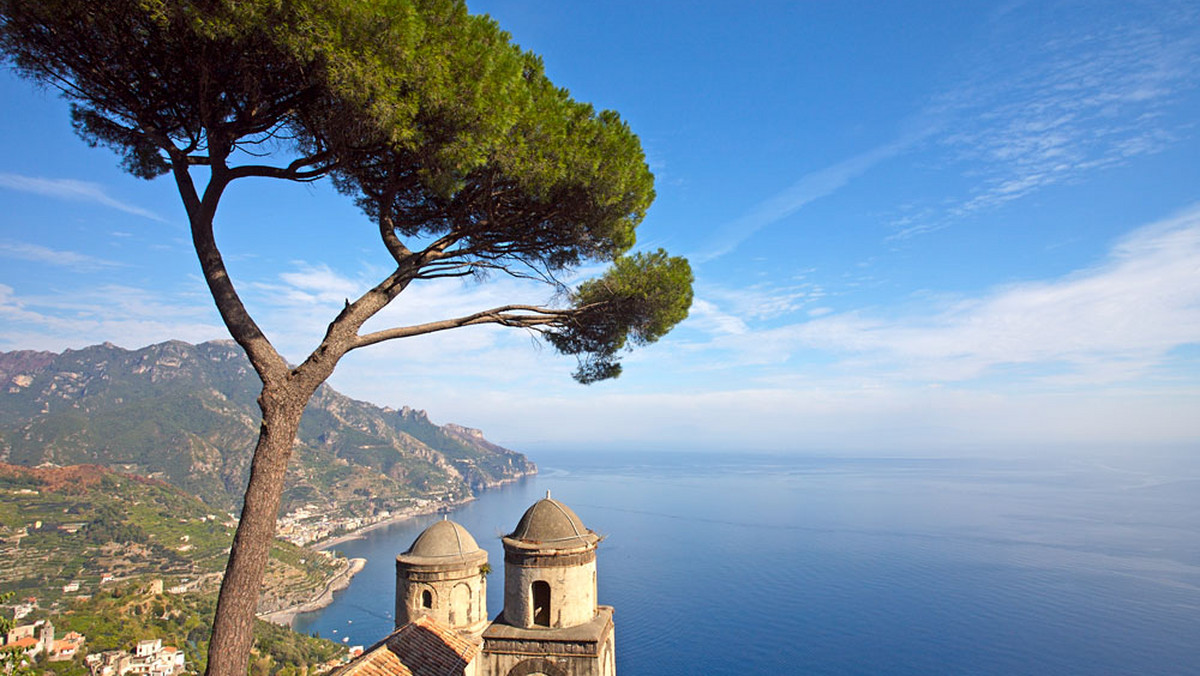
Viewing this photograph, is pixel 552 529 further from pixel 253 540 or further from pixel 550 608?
pixel 253 540

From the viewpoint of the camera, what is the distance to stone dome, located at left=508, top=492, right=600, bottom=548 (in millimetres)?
9258

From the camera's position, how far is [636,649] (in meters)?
43.5

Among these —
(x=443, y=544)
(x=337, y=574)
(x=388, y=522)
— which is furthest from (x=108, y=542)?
(x=443, y=544)

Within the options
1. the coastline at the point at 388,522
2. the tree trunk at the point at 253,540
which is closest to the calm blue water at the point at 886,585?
the coastline at the point at 388,522

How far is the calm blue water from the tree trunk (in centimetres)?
568

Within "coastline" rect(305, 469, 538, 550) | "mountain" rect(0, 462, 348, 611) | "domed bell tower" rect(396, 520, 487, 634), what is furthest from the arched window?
"coastline" rect(305, 469, 538, 550)

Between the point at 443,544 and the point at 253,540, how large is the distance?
282 inches

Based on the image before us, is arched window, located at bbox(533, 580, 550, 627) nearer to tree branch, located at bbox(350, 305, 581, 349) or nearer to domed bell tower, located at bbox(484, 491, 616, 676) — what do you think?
domed bell tower, located at bbox(484, 491, 616, 676)

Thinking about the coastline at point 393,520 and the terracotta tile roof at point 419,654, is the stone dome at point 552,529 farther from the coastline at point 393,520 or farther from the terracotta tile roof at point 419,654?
the coastline at point 393,520

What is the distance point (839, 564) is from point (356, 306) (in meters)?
67.6

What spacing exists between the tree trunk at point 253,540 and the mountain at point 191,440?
13439 centimetres

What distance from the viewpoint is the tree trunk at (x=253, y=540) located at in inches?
219

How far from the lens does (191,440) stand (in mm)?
136375

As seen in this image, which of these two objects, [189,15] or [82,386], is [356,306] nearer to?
[189,15]
